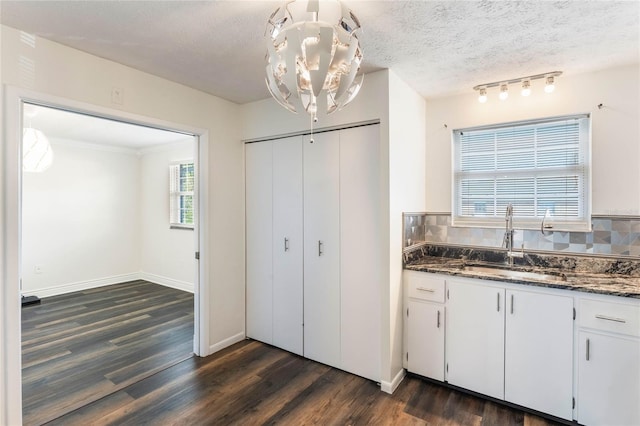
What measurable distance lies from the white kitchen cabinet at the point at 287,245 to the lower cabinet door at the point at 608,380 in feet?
6.98

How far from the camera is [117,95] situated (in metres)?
2.36

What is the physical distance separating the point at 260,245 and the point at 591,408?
2.84 metres

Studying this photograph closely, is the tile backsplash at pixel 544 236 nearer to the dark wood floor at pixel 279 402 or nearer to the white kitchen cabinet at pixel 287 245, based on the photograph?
the white kitchen cabinet at pixel 287 245

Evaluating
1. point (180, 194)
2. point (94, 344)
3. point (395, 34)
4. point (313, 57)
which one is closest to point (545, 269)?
point (395, 34)

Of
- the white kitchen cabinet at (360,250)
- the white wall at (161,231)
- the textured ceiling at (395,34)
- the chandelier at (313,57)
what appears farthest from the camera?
the white wall at (161,231)

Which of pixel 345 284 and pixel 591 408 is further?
pixel 345 284

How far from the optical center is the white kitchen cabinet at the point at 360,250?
255 cm

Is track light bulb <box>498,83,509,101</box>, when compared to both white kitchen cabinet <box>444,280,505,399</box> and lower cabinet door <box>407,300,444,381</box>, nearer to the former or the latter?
white kitchen cabinet <box>444,280,505,399</box>

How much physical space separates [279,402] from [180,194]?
4.13m

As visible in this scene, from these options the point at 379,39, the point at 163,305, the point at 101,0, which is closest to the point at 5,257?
the point at 101,0

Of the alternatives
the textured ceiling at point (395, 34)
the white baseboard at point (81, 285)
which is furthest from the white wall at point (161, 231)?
the textured ceiling at point (395, 34)

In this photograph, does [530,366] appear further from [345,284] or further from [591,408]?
[345,284]

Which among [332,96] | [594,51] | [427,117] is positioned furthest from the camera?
[427,117]

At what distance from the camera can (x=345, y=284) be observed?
2.73m
